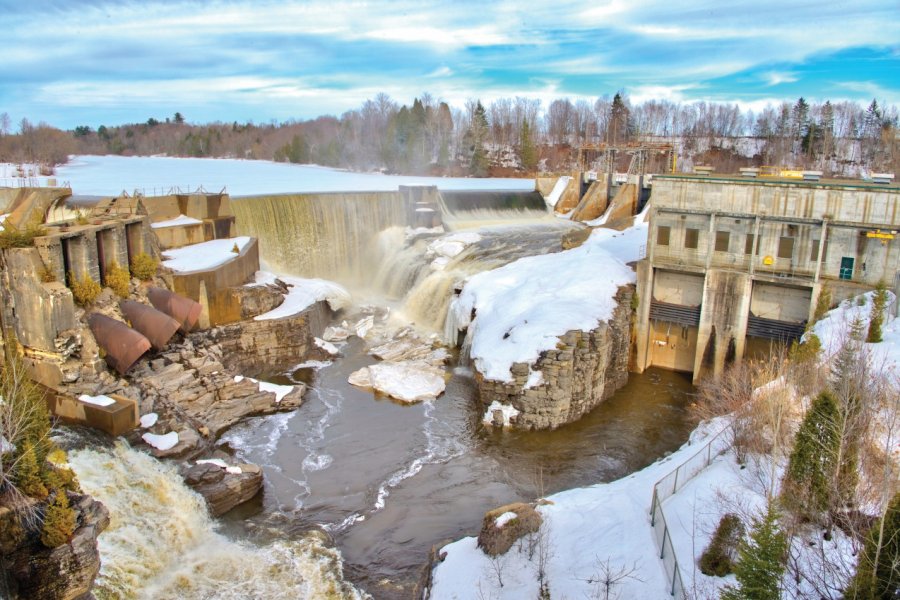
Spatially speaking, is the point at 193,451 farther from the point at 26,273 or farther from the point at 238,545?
the point at 26,273

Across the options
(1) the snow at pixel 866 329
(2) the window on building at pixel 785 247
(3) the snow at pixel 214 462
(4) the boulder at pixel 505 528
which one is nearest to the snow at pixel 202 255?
(3) the snow at pixel 214 462

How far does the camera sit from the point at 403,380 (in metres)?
25.9

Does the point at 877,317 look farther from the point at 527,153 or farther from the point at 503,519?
the point at 527,153

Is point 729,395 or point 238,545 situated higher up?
point 729,395

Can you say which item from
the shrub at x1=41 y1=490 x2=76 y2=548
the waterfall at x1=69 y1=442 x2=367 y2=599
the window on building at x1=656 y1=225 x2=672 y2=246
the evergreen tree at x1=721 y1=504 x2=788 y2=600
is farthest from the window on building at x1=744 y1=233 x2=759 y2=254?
the shrub at x1=41 y1=490 x2=76 y2=548

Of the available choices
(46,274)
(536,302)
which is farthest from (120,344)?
(536,302)

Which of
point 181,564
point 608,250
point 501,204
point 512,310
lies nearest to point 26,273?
point 181,564

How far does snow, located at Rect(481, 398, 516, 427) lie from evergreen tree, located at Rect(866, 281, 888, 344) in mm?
10862

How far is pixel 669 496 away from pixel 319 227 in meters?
29.6

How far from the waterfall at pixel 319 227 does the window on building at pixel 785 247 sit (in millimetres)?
23289

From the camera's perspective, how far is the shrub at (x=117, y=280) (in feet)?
81.3

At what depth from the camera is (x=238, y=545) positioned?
1622 centimetres

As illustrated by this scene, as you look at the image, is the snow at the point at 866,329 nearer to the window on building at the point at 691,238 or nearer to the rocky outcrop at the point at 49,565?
the window on building at the point at 691,238

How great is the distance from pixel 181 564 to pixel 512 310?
1508 cm
